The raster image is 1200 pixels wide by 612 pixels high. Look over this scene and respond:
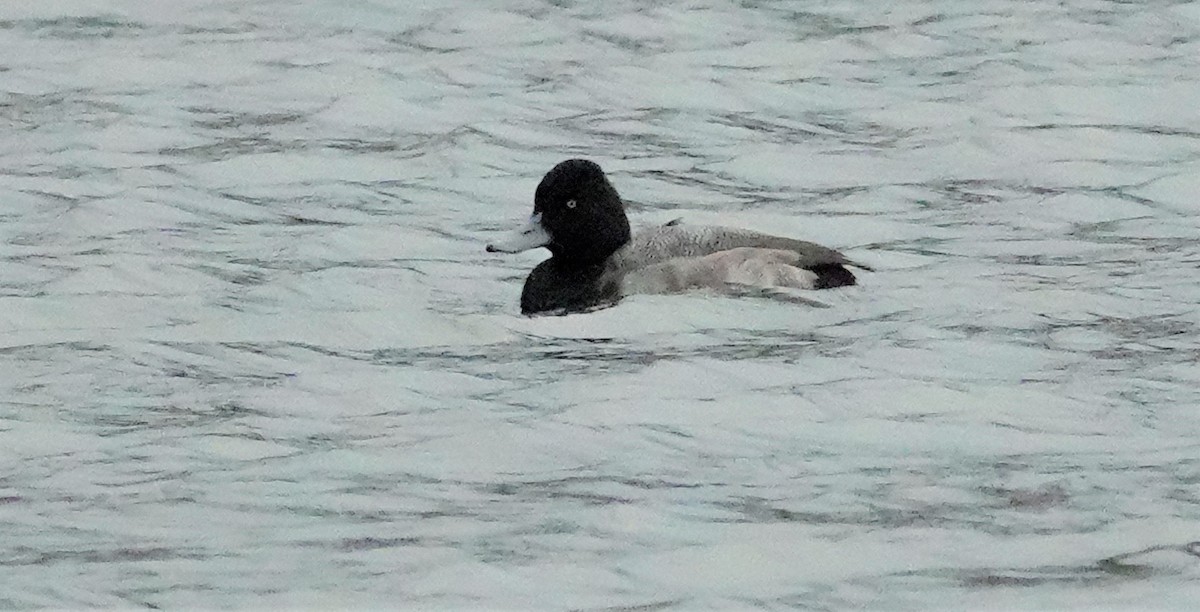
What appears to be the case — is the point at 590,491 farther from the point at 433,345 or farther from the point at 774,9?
the point at 774,9

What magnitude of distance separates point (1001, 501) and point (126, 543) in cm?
195

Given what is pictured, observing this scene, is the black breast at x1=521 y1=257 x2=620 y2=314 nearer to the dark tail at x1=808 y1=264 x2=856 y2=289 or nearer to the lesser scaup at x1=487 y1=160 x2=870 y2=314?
the lesser scaup at x1=487 y1=160 x2=870 y2=314

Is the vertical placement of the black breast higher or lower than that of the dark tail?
lower

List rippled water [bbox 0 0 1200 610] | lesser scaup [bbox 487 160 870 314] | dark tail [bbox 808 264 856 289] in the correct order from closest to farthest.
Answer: rippled water [bbox 0 0 1200 610], lesser scaup [bbox 487 160 870 314], dark tail [bbox 808 264 856 289]

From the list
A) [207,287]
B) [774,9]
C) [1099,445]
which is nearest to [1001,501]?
[1099,445]

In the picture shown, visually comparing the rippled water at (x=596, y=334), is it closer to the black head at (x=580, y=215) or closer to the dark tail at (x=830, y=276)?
the dark tail at (x=830, y=276)

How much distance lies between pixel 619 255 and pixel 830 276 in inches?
25.2

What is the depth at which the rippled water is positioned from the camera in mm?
5156

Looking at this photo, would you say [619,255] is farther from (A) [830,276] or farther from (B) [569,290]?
(A) [830,276]

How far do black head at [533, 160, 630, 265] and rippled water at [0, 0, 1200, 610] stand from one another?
0.92ft

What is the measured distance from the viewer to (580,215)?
24.0 ft

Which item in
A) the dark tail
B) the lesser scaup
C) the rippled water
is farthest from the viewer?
the dark tail

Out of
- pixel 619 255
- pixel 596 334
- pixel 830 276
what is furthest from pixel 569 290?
pixel 830 276

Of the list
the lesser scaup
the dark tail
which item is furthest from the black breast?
the dark tail
